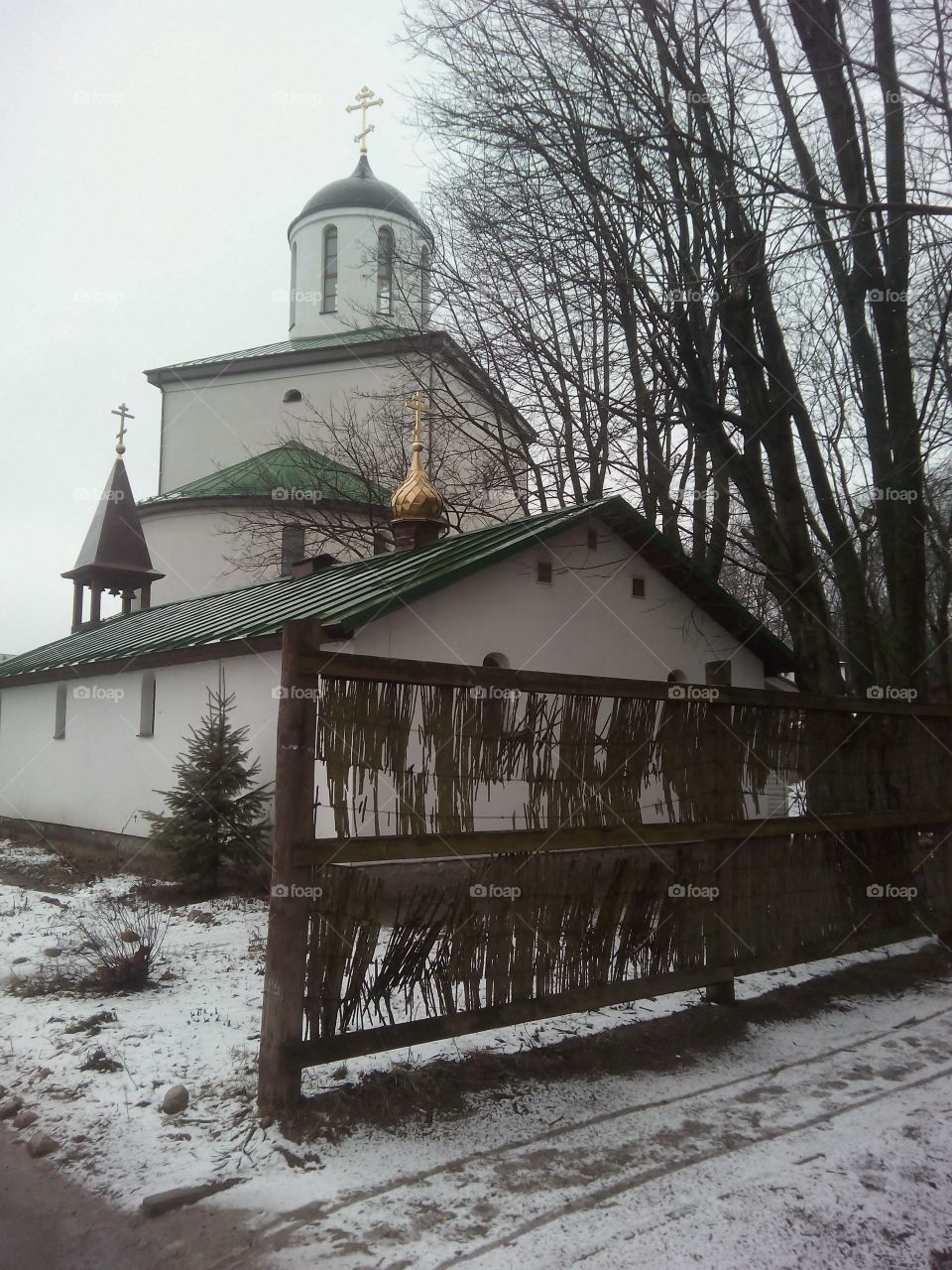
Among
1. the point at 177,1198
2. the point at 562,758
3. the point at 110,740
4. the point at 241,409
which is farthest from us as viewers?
the point at 241,409

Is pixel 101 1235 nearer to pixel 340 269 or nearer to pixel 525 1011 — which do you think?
pixel 525 1011

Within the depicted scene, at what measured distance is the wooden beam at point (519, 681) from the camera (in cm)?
484

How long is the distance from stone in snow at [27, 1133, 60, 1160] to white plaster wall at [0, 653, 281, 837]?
24.0 feet

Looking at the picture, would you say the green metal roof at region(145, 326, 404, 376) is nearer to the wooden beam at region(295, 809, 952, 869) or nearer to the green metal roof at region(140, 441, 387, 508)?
the green metal roof at region(140, 441, 387, 508)

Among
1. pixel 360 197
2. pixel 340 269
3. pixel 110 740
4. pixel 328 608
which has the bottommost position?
pixel 110 740

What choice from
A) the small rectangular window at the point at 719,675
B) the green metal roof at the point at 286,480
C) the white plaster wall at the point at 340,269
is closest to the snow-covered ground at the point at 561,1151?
the small rectangular window at the point at 719,675

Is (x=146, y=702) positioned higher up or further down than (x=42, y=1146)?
higher up

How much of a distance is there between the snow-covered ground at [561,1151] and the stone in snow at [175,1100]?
0.23 feet

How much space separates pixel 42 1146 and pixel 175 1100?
1.92 ft

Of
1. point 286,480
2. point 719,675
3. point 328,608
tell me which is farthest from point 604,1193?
point 286,480

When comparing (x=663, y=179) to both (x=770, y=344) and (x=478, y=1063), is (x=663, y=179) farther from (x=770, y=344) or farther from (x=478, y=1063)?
(x=478, y=1063)

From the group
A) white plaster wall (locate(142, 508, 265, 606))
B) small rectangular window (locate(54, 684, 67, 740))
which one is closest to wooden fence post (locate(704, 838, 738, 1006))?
small rectangular window (locate(54, 684, 67, 740))

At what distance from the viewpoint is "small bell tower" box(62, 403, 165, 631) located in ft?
78.8

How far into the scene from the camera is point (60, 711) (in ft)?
57.7
